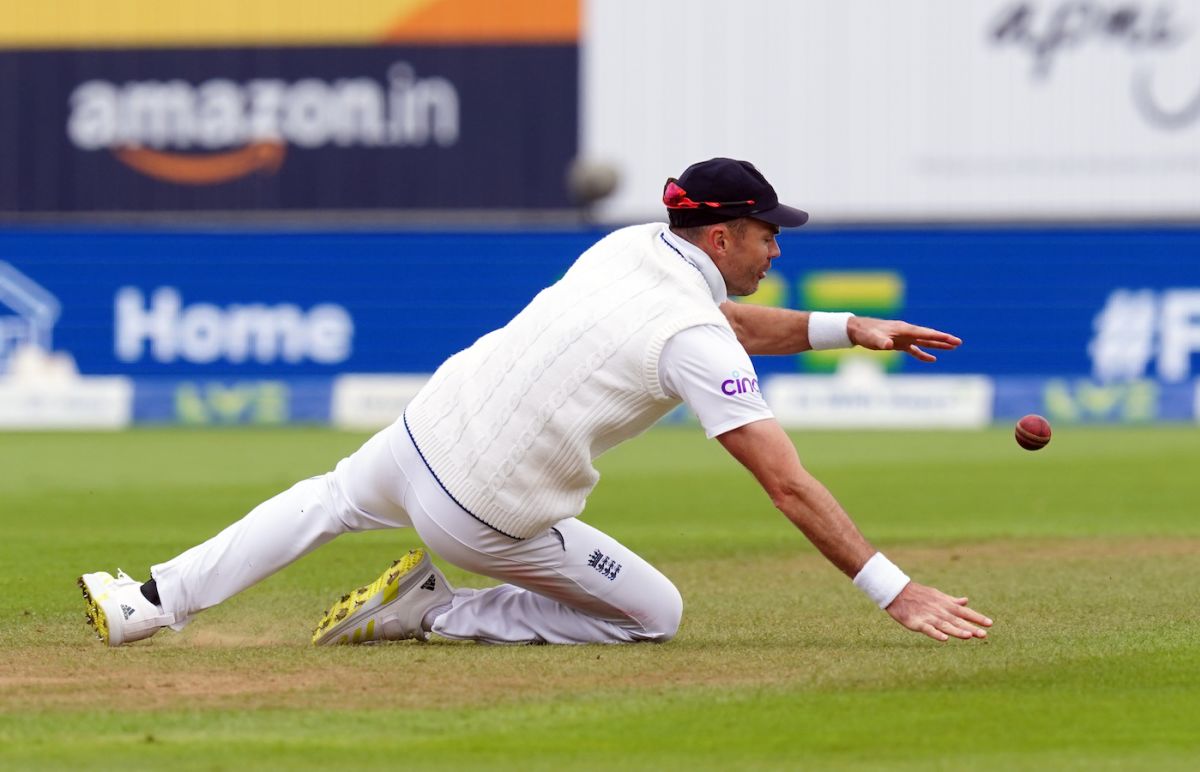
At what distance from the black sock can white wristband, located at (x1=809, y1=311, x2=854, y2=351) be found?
2512mm

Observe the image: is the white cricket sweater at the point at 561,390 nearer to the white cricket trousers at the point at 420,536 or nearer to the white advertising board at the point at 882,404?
the white cricket trousers at the point at 420,536

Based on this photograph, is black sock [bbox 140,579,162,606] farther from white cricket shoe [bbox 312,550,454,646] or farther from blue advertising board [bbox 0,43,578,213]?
blue advertising board [bbox 0,43,578,213]

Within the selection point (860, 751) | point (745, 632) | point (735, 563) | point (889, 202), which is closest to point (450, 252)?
point (889, 202)

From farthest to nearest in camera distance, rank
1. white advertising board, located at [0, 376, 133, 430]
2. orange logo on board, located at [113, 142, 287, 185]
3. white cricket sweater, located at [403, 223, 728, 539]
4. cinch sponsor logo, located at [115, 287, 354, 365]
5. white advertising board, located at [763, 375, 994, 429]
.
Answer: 1. orange logo on board, located at [113, 142, 287, 185]
2. cinch sponsor logo, located at [115, 287, 354, 365]
3. white advertising board, located at [0, 376, 133, 430]
4. white advertising board, located at [763, 375, 994, 429]
5. white cricket sweater, located at [403, 223, 728, 539]

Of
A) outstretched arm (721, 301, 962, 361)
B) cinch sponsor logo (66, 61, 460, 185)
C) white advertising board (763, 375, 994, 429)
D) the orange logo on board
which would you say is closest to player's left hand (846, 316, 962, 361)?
outstretched arm (721, 301, 962, 361)

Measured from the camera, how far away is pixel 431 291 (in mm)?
26250

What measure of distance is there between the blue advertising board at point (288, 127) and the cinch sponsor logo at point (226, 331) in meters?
4.75

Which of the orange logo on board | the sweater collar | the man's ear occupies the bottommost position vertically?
the orange logo on board

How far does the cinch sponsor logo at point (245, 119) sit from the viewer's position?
3019cm

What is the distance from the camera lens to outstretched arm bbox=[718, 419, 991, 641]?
666 centimetres

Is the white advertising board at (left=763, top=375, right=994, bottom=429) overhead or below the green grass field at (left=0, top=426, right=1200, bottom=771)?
below

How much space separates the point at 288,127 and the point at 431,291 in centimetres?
539

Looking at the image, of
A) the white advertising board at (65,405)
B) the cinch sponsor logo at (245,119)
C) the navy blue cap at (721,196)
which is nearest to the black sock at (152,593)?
the navy blue cap at (721,196)

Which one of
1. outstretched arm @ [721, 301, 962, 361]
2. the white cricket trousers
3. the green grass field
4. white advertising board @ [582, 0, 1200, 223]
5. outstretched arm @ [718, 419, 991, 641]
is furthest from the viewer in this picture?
white advertising board @ [582, 0, 1200, 223]
